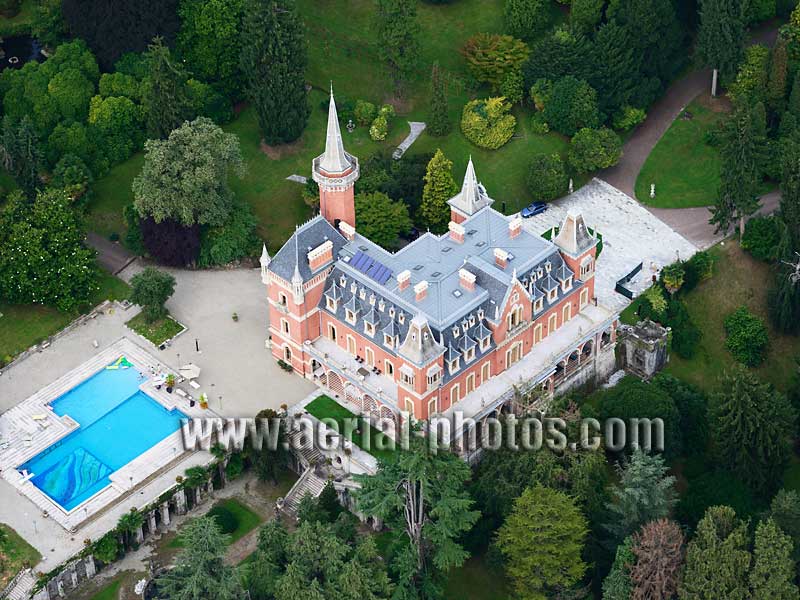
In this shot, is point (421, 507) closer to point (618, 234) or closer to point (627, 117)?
point (618, 234)

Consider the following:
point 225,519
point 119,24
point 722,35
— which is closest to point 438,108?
point 722,35

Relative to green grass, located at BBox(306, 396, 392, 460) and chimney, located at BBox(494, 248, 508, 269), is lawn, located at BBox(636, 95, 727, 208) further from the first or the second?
green grass, located at BBox(306, 396, 392, 460)

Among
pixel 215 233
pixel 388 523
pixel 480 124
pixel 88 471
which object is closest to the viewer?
pixel 388 523

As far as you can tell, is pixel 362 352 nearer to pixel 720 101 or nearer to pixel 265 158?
pixel 265 158

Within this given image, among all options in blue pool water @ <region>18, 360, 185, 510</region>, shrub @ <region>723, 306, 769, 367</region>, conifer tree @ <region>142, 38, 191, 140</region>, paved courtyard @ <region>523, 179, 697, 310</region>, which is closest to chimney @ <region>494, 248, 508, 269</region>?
paved courtyard @ <region>523, 179, 697, 310</region>

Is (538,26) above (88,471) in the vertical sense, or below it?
above

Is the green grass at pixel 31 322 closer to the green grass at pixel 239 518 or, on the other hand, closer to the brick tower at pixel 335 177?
the brick tower at pixel 335 177

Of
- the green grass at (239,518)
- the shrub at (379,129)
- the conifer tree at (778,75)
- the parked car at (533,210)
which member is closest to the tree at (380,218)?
the shrub at (379,129)

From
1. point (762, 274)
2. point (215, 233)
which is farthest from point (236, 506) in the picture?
point (762, 274)
